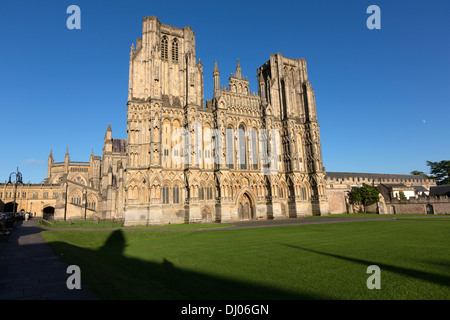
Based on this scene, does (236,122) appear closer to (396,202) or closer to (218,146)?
(218,146)

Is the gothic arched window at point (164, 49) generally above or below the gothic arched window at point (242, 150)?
above

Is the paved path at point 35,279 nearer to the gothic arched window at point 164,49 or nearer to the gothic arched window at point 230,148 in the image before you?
the gothic arched window at point 230,148

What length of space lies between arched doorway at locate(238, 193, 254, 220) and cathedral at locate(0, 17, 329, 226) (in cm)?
17

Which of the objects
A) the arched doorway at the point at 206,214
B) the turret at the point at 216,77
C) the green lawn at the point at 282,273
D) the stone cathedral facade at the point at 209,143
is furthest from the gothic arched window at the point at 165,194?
the green lawn at the point at 282,273

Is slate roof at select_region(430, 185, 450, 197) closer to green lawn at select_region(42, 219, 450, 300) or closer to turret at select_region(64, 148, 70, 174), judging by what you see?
green lawn at select_region(42, 219, 450, 300)

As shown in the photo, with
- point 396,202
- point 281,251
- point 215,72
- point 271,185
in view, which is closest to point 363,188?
point 396,202

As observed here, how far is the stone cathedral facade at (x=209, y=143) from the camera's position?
37.6 metres

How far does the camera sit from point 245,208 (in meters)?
44.1

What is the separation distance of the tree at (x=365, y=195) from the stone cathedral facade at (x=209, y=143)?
→ 17.0 metres

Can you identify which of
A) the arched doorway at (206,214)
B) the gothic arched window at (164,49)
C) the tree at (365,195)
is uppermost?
the gothic arched window at (164,49)

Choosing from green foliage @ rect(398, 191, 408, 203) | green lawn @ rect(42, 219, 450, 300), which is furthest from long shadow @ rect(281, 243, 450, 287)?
green foliage @ rect(398, 191, 408, 203)

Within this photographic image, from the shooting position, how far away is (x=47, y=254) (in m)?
12.0
